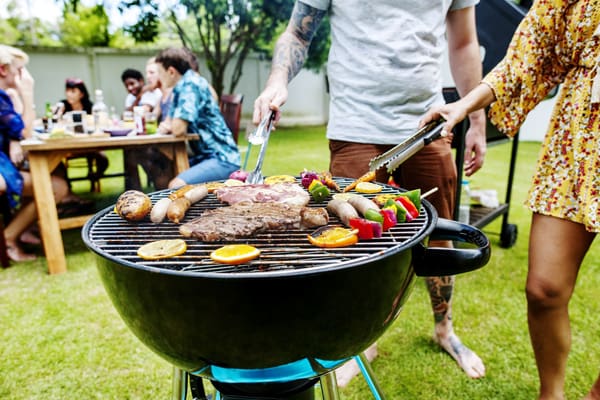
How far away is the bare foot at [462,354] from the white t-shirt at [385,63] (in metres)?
1.32

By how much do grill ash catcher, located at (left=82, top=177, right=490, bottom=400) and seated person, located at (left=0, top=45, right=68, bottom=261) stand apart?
342 centimetres

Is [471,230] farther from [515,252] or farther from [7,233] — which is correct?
[7,233]

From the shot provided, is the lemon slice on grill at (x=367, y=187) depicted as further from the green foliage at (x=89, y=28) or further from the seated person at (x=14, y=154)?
the green foliage at (x=89, y=28)

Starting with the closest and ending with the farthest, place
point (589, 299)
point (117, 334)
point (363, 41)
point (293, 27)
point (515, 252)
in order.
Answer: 1. point (363, 41)
2. point (293, 27)
3. point (117, 334)
4. point (589, 299)
5. point (515, 252)

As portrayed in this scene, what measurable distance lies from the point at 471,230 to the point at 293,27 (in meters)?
1.57

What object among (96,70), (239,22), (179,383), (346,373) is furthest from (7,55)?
(96,70)

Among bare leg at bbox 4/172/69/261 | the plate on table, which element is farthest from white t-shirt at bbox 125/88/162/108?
bare leg at bbox 4/172/69/261

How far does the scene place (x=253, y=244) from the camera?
1231 mm

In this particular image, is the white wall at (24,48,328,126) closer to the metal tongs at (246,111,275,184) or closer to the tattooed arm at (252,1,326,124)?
the tattooed arm at (252,1,326,124)

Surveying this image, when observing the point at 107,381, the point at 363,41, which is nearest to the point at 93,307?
the point at 107,381

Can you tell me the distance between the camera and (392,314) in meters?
1.23

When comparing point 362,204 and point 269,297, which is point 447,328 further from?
point 269,297

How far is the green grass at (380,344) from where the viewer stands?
7.58 ft

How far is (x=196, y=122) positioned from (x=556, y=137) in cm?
352
